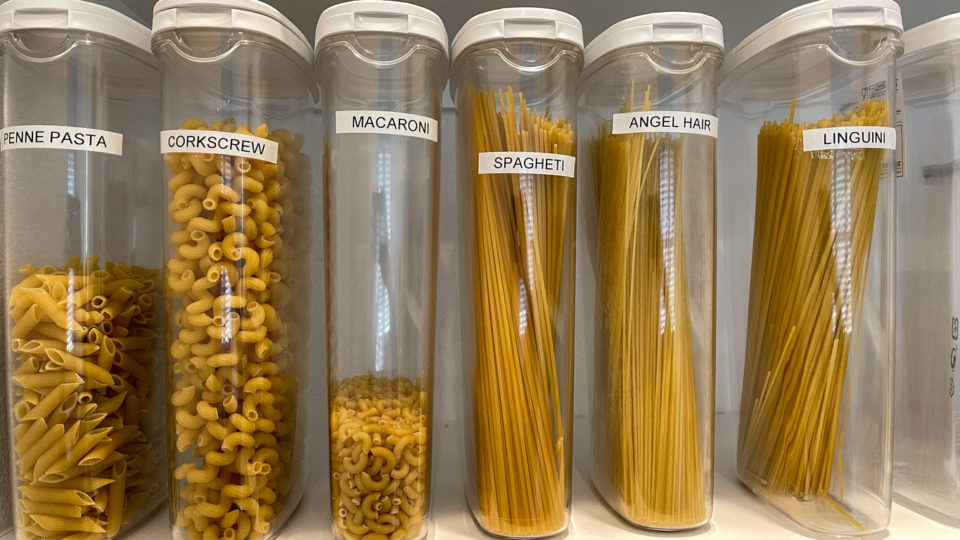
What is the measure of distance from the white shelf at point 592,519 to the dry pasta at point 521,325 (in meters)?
0.05

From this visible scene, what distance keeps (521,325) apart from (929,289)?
0.46 metres

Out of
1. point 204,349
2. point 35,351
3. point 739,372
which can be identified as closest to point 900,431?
point 739,372

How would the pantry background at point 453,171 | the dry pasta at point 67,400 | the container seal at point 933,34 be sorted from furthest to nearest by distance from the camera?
the pantry background at point 453,171
the container seal at point 933,34
the dry pasta at point 67,400

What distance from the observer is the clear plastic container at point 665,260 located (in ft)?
1.98

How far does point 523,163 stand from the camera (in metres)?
0.58

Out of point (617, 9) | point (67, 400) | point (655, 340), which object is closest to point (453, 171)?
point (617, 9)

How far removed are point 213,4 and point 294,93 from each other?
0.39 ft

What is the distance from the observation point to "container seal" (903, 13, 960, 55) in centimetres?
64

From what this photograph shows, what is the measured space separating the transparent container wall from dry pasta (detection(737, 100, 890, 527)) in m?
0.13

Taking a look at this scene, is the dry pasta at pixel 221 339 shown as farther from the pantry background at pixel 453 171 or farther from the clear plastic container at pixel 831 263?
the clear plastic container at pixel 831 263

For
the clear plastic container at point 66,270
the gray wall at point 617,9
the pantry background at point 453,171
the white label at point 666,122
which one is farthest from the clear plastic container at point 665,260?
the clear plastic container at point 66,270

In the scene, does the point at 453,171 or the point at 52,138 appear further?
the point at 453,171

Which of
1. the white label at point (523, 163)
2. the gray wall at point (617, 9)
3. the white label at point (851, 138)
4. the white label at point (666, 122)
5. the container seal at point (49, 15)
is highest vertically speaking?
the gray wall at point (617, 9)

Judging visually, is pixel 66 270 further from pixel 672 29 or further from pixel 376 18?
pixel 672 29
